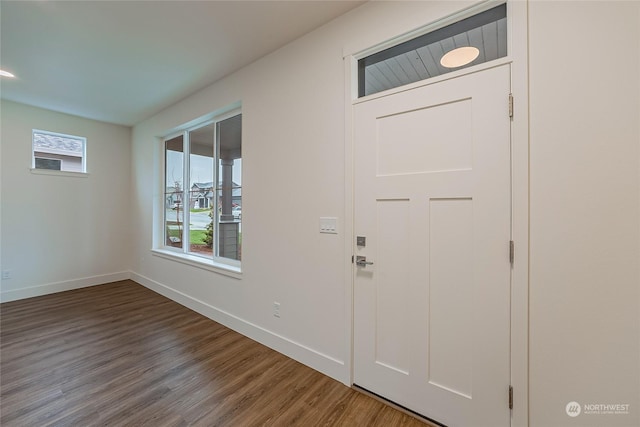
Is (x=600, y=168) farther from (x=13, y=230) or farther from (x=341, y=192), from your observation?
(x=13, y=230)

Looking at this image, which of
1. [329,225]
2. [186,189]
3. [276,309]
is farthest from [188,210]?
[329,225]

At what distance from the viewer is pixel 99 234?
4.39m

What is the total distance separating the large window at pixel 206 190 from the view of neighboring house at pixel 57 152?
1.43 meters

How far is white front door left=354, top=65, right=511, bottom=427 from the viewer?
1.35 meters

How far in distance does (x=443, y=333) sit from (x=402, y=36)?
1892 mm

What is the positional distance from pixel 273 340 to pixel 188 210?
7.92ft

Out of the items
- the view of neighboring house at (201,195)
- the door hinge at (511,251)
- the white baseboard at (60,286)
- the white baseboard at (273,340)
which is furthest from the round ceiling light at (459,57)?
the white baseboard at (60,286)

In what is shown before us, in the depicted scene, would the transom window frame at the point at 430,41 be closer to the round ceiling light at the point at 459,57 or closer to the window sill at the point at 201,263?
the round ceiling light at the point at 459,57

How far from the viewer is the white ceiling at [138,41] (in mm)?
1839

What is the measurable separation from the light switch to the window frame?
1166 mm

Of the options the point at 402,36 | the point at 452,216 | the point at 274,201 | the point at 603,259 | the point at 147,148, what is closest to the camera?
the point at 603,259

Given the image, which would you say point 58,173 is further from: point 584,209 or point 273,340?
point 584,209

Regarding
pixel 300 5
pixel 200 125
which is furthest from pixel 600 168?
pixel 200 125

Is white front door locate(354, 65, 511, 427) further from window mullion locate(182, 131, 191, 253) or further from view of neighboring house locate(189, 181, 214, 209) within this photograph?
window mullion locate(182, 131, 191, 253)
